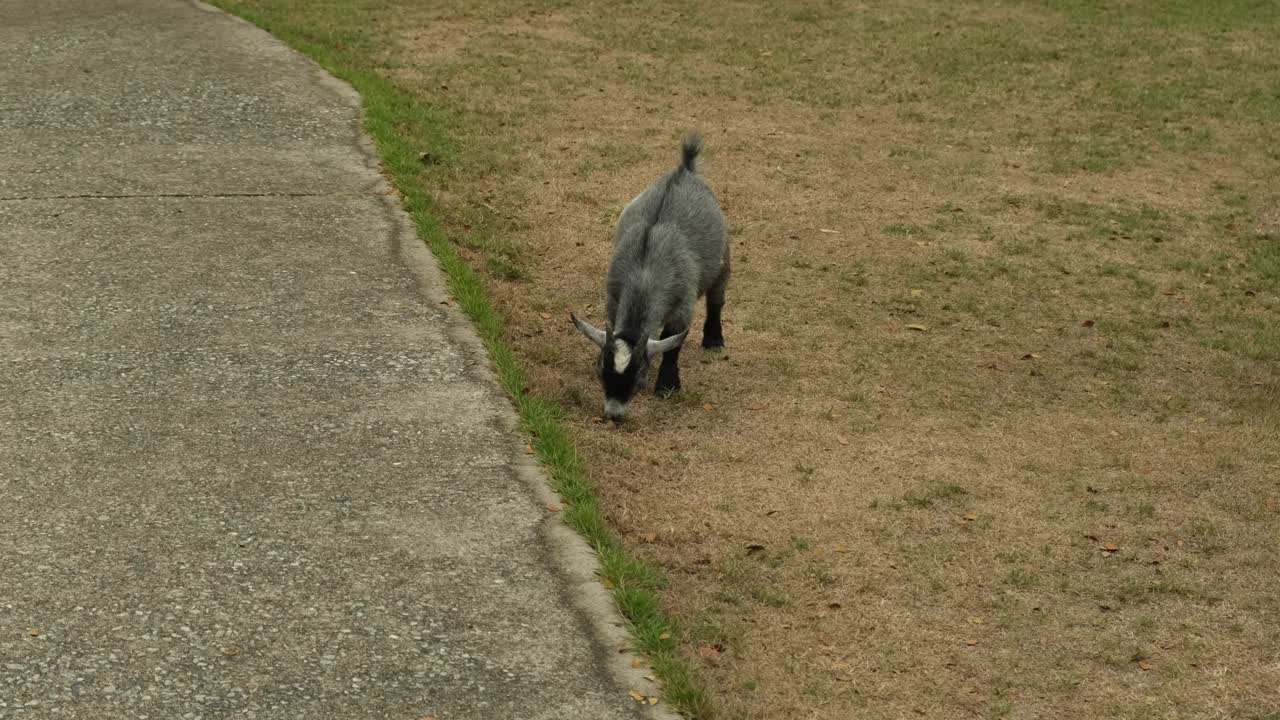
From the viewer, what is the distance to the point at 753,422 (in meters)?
7.95

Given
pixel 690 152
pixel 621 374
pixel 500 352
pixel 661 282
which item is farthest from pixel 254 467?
pixel 690 152

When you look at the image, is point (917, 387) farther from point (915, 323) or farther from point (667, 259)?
point (667, 259)

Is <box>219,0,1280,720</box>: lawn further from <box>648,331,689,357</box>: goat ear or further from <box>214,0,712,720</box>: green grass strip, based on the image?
<box>648,331,689,357</box>: goat ear

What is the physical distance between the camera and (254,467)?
6.64 metres

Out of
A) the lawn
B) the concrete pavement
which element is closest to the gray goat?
the lawn

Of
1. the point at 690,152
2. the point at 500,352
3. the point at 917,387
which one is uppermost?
the point at 690,152

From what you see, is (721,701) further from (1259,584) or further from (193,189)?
(193,189)

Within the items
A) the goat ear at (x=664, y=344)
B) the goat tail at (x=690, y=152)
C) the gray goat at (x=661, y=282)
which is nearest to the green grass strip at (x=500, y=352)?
the gray goat at (x=661, y=282)

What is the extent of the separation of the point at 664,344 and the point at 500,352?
852 mm

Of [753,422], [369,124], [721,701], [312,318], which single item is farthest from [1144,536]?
[369,124]

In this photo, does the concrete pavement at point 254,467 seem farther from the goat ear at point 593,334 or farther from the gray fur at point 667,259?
the gray fur at point 667,259

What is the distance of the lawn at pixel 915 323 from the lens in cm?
607

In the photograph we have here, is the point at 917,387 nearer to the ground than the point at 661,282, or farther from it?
nearer to the ground

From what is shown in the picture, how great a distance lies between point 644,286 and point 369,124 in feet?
15.0
